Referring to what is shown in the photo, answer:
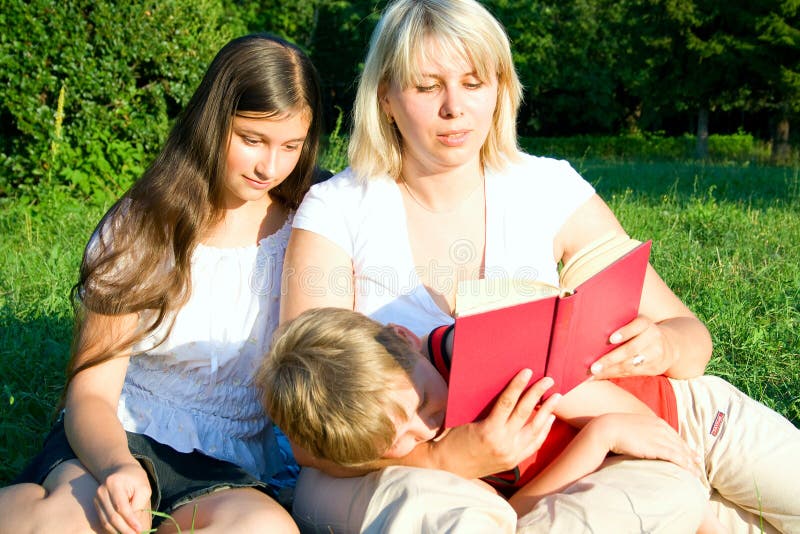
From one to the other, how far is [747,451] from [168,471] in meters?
1.63

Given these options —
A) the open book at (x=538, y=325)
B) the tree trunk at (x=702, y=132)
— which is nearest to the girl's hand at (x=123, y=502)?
the open book at (x=538, y=325)

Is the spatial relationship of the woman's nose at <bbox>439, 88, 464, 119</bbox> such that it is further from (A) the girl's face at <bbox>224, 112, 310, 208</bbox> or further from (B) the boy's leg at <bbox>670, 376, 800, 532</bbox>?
(B) the boy's leg at <bbox>670, 376, 800, 532</bbox>

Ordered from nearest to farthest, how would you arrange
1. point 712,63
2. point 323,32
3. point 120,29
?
1. point 120,29
2. point 712,63
3. point 323,32

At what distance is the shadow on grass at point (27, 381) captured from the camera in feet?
9.91

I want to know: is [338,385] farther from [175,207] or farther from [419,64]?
[419,64]

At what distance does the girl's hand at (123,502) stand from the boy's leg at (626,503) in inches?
35.6

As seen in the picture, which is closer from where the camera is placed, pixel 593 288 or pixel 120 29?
pixel 593 288

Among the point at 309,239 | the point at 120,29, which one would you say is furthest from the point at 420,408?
the point at 120,29

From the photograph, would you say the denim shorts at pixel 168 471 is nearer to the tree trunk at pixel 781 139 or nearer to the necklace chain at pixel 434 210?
the necklace chain at pixel 434 210

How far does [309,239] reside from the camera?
2502mm

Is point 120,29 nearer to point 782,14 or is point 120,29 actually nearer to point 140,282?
point 140,282

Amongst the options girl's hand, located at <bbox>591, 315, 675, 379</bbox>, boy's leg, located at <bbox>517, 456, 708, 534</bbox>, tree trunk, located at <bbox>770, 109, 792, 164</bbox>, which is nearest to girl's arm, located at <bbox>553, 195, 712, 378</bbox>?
girl's hand, located at <bbox>591, 315, 675, 379</bbox>

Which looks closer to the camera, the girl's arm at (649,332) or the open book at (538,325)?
the open book at (538,325)

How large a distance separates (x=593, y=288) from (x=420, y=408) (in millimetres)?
531
